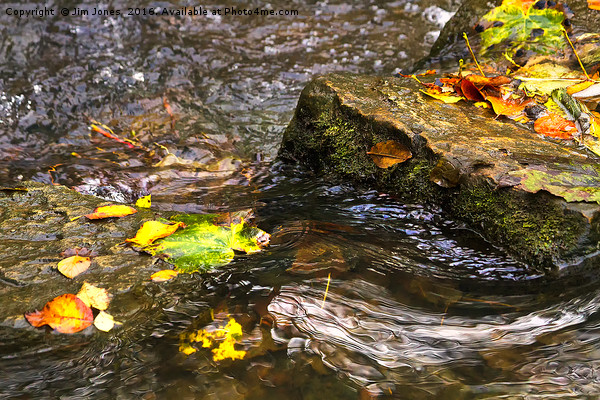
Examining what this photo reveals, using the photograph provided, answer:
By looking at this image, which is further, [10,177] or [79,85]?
[79,85]

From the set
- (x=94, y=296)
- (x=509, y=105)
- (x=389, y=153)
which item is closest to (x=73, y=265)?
(x=94, y=296)

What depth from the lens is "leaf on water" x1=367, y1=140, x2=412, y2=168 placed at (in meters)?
2.78

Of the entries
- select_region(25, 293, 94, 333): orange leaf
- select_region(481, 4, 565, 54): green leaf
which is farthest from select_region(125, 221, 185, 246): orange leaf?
select_region(481, 4, 565, 54): green leaf

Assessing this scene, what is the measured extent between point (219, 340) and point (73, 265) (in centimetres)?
81

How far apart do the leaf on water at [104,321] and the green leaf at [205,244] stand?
402 mm

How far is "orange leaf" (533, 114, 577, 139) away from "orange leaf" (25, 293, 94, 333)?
2549mm

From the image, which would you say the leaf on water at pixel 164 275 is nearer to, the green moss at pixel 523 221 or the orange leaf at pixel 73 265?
the orange leaf at pixel 73 265

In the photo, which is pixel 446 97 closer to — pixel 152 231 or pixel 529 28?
pixel 529 28

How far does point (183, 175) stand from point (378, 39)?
3761 mm

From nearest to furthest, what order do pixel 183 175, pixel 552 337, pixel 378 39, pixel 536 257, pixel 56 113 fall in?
pixel 552 337 → pixel 536 257 → pixel 183 175 → pixel 56 113 → pixel 378 39

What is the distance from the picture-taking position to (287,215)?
2891 millimetres

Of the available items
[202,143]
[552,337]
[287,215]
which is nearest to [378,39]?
[202,143]

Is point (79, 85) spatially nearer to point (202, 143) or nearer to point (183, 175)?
point (202, 143)

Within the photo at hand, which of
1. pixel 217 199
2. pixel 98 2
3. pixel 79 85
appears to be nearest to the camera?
pixel 217 199
